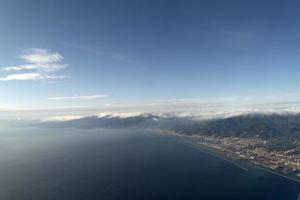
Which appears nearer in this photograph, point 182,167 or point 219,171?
point 219,171

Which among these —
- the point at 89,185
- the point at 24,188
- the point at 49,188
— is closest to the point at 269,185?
the point at 89,185

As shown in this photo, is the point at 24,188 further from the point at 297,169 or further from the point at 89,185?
the point at 297,169

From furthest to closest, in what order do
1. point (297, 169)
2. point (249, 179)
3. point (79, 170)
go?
1. point (79, 170)
2. point (297, 169)
3. point (249, 179)

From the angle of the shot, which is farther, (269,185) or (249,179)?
(249,179)

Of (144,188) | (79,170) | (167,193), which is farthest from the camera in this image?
(79,170)

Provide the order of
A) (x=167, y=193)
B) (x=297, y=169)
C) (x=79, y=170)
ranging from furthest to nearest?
(x=79, y=170) < (x=297, y=169) < (x=167, y=193)

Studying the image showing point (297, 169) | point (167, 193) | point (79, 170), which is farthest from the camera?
point (79, 170)

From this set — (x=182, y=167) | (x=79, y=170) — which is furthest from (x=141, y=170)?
(x=79, y=170)

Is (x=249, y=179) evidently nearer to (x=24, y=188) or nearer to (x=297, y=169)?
(x=297, y=169)
